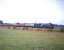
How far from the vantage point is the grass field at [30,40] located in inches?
42.2

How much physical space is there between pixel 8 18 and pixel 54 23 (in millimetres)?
506

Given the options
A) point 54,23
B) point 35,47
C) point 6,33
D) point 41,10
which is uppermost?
point 41,10

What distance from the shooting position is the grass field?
3.52 ft

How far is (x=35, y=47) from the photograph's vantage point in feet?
3.53

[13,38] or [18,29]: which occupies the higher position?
[18,29]

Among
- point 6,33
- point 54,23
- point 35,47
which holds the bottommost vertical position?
point 35,47

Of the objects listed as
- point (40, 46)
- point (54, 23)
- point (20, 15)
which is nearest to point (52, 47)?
point (40, 46)

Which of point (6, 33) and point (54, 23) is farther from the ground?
point (54, 23)

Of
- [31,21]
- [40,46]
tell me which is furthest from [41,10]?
[40,46]

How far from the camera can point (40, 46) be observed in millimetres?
1078

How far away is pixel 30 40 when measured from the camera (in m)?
1.10

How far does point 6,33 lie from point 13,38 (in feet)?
0.32

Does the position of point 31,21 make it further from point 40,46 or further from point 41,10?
point 40,46

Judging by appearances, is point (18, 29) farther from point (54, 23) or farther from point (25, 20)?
point (54, 23)
